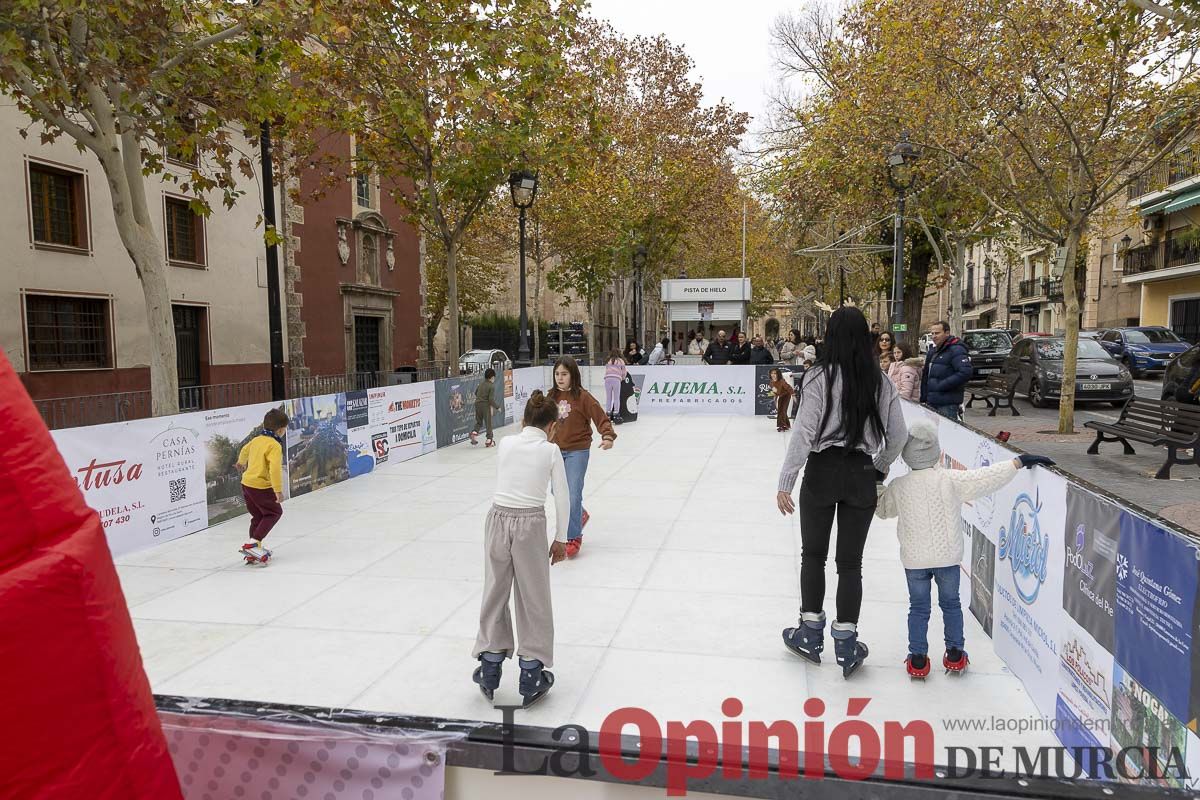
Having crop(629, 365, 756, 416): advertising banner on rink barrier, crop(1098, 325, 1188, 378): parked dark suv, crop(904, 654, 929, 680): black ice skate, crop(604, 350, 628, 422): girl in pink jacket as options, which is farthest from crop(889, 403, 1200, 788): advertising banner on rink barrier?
crop(1098, 325, 1188, 378): parked dark suv

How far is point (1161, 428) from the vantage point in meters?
11.3

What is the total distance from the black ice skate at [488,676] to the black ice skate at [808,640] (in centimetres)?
193

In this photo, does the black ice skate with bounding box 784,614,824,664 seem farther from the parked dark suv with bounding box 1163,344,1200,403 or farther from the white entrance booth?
the white entrance booth

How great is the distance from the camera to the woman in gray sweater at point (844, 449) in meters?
4.87

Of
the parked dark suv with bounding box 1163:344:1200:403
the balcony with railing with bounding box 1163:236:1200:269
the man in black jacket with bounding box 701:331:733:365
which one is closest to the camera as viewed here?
the parked dark suv with bounding box 1163:344:1200:403

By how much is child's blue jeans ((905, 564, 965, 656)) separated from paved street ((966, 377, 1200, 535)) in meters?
2.55

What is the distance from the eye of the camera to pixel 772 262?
2421 inches

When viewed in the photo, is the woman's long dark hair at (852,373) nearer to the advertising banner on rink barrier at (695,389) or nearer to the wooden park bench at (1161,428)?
the wooden park bench at (1161,428)

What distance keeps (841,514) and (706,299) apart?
25805mm

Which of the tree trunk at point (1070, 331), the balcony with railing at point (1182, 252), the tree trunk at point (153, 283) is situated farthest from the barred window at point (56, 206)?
the balcony with railing at point (1182, 252)

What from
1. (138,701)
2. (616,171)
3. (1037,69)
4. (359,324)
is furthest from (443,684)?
(616,171)

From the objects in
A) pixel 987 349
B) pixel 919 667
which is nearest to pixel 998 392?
pixel 987 349

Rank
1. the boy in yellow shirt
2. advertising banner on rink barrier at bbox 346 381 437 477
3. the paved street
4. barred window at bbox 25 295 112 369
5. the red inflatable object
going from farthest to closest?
barred window at bbox 25 295 112 369 → advertising banner on rink barrier at bbox 346 381 437 477 → the paved street → the boy in yellow shirt → the red inflatable object

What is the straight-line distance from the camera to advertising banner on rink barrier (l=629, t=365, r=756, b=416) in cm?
2128
